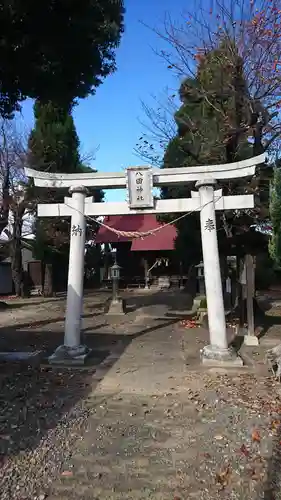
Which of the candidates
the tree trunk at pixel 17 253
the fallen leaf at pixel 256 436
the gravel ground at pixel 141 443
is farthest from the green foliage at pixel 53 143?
the fallen leaf at pixel 256 436

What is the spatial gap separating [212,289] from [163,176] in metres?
2.61

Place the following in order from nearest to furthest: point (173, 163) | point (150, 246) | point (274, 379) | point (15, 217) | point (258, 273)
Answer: point (274, 379)
point (173, 163)
point (15, 217)
point (258, 273)
point (150, 246)

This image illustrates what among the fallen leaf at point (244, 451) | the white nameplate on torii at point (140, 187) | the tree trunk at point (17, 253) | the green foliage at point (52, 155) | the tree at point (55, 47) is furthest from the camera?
the green foliage at point (52, 155)

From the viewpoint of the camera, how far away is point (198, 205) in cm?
841

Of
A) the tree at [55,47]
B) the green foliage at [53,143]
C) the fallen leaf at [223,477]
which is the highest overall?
the green foliage at [53,143]

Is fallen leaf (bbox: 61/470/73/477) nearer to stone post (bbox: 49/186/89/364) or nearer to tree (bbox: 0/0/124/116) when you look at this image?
stone post (bbox: 49/186/89/364)

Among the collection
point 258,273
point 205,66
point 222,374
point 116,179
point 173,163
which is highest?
point 205,66

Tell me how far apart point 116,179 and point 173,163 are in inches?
243

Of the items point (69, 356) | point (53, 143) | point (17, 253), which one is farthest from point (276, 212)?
point (17, 253)


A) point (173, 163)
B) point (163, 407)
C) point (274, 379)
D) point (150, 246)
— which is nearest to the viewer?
point (163, 407)


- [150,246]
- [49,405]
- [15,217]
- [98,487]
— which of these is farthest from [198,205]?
[150,246]

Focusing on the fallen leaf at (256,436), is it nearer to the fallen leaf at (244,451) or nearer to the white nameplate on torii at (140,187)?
the fallen leaf at (244,451)

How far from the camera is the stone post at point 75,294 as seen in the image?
26.2ft

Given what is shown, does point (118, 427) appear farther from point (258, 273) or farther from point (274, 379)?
point (258, 273)
